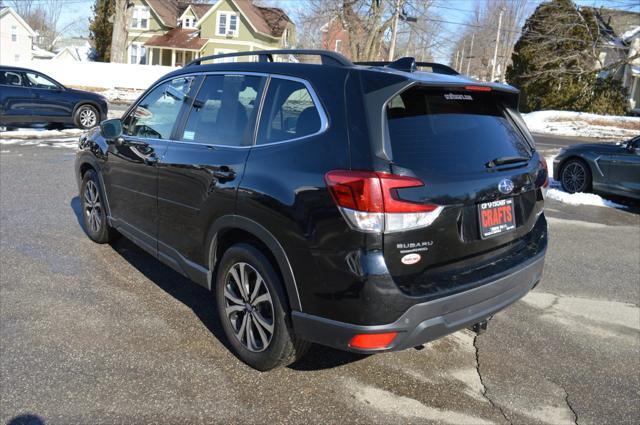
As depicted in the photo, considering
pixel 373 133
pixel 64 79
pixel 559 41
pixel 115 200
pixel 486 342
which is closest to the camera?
pixel 373 133

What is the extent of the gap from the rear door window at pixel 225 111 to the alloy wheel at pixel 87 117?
42.5 ft

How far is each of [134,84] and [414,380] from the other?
36745 mm

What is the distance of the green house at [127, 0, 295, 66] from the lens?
49906 mm

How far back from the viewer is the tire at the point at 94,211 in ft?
18.1

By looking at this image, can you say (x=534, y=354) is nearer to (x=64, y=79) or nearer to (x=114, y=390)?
(x=114, y=390)

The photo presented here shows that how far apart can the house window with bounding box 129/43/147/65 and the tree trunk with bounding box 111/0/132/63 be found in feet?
52.4

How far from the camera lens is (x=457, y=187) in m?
3.00

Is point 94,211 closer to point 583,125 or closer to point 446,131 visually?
point 446,131

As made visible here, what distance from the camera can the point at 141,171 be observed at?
14.7ft

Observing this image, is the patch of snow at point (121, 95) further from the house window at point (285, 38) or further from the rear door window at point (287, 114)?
the rear door window at point (287, 114)

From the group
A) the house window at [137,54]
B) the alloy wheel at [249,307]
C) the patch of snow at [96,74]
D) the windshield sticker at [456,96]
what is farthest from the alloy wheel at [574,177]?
the house window at [137,54]

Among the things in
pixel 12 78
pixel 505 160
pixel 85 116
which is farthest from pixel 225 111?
pixel 85 116

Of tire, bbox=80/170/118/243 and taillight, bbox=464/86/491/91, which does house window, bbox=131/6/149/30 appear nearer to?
tire, bbox=80/170/118/243

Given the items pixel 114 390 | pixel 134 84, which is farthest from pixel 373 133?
pixel 134 84
